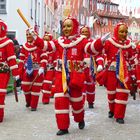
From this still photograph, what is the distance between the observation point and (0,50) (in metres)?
9.52

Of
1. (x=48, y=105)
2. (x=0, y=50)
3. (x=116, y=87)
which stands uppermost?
(x=0, y=50)

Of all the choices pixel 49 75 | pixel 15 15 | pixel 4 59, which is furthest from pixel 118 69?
pixel 15 15

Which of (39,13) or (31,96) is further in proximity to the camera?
(39,13)

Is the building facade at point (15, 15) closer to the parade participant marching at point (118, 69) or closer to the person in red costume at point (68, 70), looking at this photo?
the parade participant marching at point (118, 69)

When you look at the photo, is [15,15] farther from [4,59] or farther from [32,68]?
[4,59]

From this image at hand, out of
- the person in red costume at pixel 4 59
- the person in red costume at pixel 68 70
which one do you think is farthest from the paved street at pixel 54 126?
the person in red costume at pixel 4 59

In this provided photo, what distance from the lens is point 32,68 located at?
37.0 feet

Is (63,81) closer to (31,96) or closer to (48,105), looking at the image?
(31,96)

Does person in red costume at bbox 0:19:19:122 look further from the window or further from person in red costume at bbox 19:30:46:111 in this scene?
the window

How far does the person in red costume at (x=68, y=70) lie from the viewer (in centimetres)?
830

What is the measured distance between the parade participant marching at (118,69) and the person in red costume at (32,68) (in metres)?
2.04

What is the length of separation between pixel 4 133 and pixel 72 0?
1562 inches

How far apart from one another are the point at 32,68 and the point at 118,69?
99.3 inches

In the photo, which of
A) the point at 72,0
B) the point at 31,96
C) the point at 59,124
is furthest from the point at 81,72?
the point at 72,0
